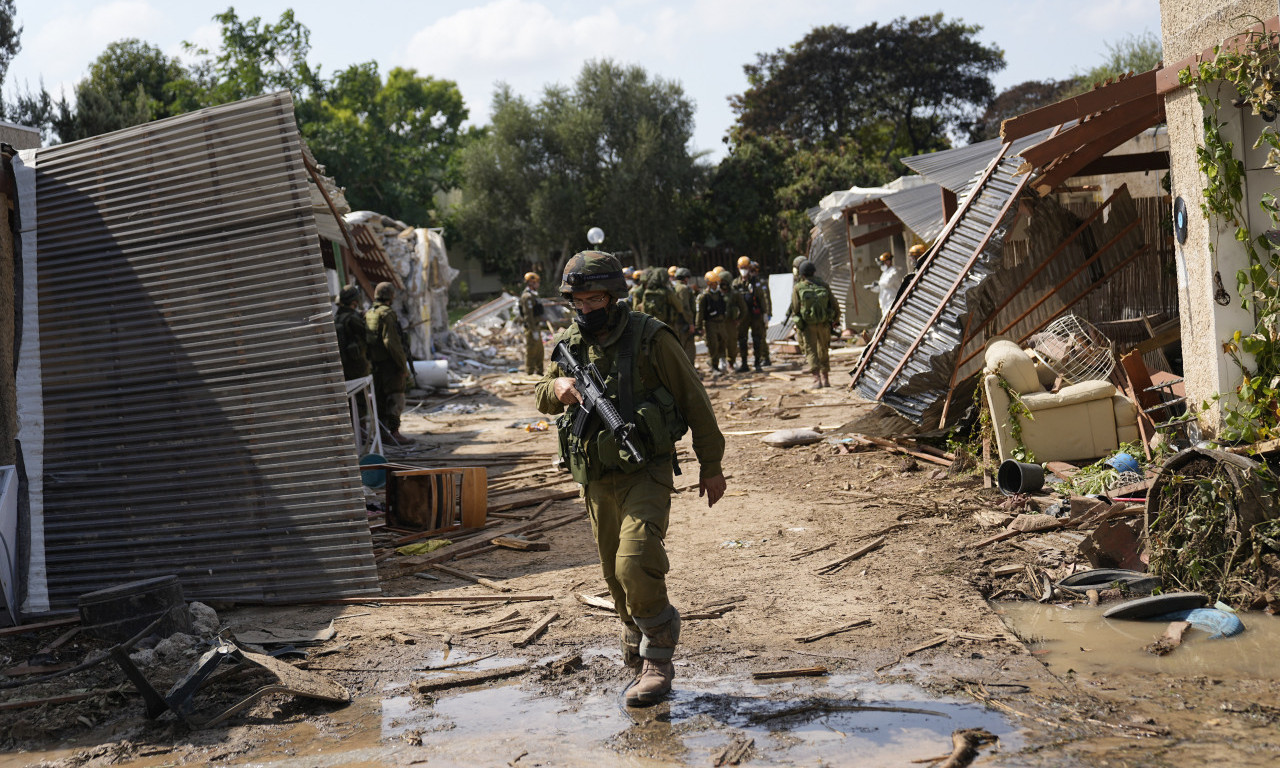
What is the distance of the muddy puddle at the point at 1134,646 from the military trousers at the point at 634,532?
1713 mm

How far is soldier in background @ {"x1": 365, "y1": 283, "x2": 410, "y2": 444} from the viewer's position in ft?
36.4

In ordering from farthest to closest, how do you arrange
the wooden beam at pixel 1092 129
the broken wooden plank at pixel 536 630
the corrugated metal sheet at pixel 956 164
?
the corrugated metal sheet at pixel 956 164 < the wooden beam at pixel 1092 129 < the broken wooden plank at pixel 536 630

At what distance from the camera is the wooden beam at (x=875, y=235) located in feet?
63.3

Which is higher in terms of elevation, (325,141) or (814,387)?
(325,141)

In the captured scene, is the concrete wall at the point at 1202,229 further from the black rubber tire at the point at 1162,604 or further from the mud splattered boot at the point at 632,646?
the mud splattered boot at the point at 632,646

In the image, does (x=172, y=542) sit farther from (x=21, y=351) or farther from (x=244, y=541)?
(x=21, y=351)

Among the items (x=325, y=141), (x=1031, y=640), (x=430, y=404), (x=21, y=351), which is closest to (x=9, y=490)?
(x=21, y=351)

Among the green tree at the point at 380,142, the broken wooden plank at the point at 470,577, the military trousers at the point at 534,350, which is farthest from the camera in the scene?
the green tree at the point at 380,142

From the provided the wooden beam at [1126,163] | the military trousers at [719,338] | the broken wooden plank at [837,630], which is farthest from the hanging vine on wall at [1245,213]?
the military trousers at [719,338]

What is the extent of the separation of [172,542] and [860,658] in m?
3.97

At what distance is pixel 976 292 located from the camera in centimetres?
900

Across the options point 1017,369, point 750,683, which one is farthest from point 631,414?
point 1017,369

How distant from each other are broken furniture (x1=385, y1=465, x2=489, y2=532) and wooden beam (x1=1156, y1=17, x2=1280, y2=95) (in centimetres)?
543

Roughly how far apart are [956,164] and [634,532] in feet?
32.9
